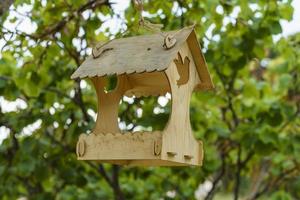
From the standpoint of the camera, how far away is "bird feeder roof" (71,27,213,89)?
1.87 meters

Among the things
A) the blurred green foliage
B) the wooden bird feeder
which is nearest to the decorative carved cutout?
the wooden bird feeder

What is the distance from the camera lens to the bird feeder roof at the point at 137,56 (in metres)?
1.87

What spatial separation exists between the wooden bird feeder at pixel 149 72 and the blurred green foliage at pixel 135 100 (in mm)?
508

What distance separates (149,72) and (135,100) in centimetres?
123

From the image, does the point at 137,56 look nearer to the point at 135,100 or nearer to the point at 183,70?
the point at 183,70

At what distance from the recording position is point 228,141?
158 inches

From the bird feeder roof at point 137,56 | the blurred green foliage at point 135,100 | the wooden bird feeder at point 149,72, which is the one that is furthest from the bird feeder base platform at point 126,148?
the blurred green foliage at point 135,100

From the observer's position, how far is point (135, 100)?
123 inches

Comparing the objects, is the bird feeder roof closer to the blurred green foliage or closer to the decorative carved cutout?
the decorative carved cutout

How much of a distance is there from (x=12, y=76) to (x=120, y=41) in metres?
1.23

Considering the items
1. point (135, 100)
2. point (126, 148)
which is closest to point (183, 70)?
point (126, 148)

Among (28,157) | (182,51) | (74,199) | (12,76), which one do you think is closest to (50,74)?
(12,76)

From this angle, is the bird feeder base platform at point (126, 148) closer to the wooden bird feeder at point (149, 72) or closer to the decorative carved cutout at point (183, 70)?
the wooden bird feeder at point (149, 72)

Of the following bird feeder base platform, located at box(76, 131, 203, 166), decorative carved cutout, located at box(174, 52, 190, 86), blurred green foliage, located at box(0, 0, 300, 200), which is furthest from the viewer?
blurred green foliage, located at box(0, 0, 300, 200)
